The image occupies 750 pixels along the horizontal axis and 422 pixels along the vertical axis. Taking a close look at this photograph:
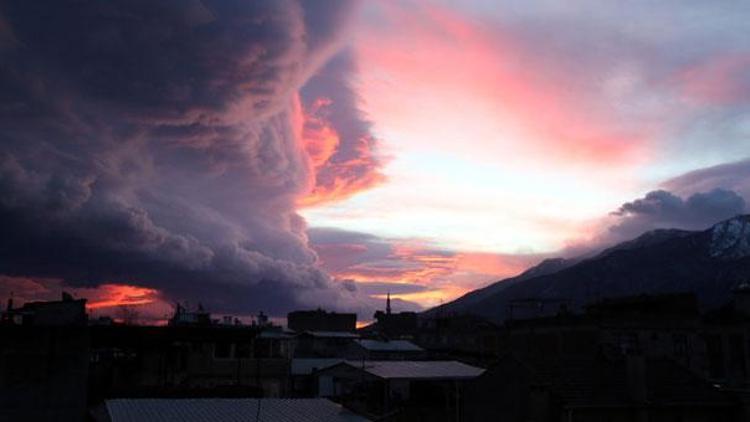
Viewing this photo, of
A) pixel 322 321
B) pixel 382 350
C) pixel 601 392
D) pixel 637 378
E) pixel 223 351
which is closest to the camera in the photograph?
pixel 601 392

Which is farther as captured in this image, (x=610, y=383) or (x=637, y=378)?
(x=610, y=383)

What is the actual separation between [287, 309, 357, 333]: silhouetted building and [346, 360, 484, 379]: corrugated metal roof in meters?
70.8

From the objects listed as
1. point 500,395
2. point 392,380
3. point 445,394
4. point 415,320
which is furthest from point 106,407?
point 415,320

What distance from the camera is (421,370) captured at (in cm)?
5156

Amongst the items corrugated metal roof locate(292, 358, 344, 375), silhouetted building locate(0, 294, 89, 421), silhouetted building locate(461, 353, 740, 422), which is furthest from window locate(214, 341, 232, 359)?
silhouetted building locate(461, 353, 740, 422)

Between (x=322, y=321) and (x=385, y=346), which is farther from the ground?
(x=322, y=321)

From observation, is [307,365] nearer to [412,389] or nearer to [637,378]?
[412,389]

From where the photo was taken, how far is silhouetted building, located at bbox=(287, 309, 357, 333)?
128m

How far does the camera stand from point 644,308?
6919cm

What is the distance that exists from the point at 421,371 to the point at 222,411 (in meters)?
23.1

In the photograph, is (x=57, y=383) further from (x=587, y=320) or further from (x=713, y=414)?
(x=587, y=320)

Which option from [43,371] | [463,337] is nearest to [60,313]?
[43,371]

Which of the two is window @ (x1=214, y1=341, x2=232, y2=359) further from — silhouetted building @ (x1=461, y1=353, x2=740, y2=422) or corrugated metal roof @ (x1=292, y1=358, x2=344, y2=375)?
silhouetted building @ (x1=461, y1=353, x2=740, y2=422)

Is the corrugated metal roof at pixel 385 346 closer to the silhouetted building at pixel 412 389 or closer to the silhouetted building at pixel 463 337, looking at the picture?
the silhouetted building at pixel 463 337
